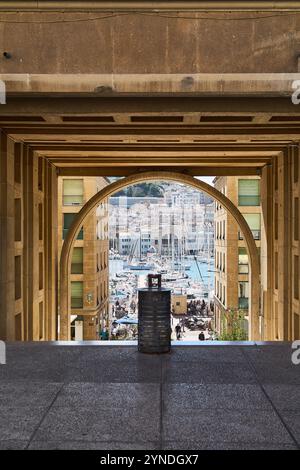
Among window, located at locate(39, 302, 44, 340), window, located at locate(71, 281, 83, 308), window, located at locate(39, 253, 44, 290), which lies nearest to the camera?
window, located at locate(39, 302, 44, 340)

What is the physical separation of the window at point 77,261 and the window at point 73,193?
5049 millimetres

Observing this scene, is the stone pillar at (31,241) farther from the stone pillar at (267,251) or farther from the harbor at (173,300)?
the harbor at (173,300)

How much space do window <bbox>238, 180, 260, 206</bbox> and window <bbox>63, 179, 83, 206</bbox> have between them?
572 inches

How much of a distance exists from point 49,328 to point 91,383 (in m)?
18.0

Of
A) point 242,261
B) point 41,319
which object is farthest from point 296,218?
point 242,261

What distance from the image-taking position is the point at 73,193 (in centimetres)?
4422

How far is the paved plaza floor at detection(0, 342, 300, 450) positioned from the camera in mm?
5727

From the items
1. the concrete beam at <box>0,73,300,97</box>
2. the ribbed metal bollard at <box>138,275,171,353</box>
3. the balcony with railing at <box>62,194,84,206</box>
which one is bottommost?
the ribbed metal bollard at <box>138,275,171,353</box>

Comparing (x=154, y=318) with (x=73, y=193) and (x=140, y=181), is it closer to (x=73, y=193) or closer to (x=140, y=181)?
(x=140, y=181)

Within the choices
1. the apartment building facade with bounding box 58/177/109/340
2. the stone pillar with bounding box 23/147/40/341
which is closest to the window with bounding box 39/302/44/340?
the stone pillar with bounding box 23/147/40/341

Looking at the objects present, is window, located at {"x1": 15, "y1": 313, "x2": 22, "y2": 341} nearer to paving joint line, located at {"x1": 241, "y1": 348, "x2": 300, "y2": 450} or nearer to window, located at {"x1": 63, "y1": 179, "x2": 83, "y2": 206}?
paving joint line, located at {"x1": 241, "y1": 348, "x2": 300, "y2": 450}

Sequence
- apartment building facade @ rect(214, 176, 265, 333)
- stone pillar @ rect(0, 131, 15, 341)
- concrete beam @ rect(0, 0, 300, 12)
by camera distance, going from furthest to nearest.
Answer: apartment building facade @ rect(214, 176, 265, 333) < stone pillar @ rect(0, 131, 15, 341) < concrete beam @ rect(0, 0, 300, 12)

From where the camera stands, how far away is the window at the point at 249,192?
43969 mm
